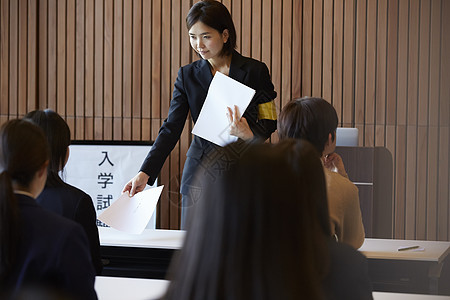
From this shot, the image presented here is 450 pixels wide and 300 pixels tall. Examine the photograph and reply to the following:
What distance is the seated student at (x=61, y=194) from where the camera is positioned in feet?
6.74

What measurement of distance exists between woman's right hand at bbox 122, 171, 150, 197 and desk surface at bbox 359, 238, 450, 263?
1.04 metres

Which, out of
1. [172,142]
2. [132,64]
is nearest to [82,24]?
[132,64]

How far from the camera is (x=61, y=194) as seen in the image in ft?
6.80

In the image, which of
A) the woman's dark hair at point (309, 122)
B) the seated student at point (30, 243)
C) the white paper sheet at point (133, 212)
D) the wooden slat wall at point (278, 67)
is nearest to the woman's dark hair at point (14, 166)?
the seated student at point (30, 243)

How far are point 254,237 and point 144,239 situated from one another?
1963 mm

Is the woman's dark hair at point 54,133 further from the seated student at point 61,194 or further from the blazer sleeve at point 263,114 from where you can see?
the blazer sleeve at point 263,114

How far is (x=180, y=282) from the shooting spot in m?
0.93

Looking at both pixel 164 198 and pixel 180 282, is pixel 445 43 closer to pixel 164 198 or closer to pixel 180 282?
pixel 164 198

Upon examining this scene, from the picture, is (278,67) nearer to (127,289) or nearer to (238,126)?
(238,126)

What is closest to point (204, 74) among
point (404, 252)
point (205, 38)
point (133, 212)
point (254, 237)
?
point (205, 38)

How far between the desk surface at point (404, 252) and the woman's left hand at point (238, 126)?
2.35ft

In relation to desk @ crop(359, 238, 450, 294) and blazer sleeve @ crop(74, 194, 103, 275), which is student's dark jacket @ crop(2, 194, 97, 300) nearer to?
blazer sleeve @ crop(74, 194, 103, 275)

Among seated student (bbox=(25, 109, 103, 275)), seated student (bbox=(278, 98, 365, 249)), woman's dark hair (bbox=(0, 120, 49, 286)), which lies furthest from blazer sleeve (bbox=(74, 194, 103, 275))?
seated student (bbox=(278, 98, 365, 249))

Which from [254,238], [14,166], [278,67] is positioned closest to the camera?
[254,238]
